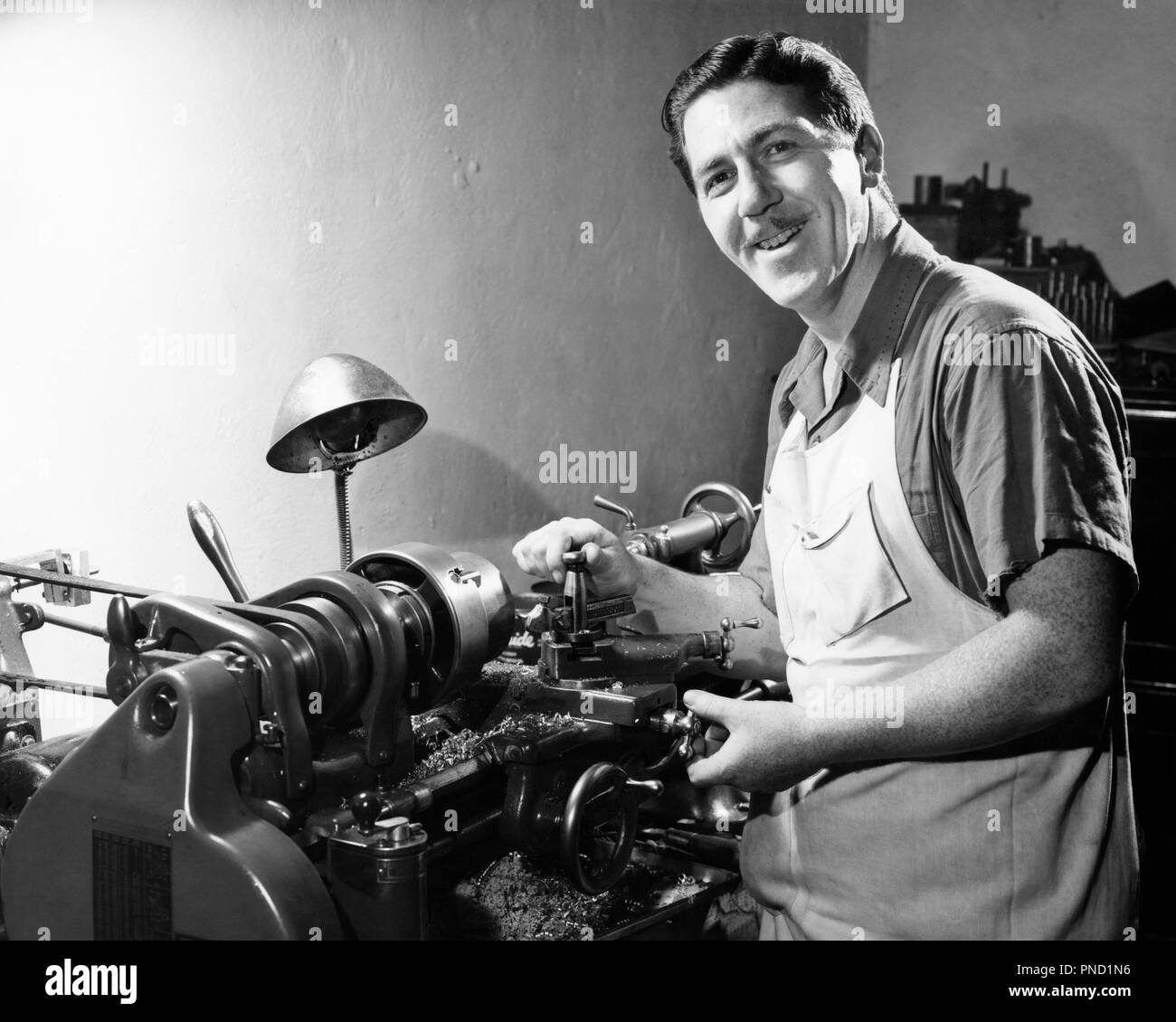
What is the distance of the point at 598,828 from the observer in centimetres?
145

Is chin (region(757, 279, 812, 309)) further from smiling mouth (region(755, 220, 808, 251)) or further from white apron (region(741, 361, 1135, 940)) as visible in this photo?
white apron (region(741, 361, 1135, 940))

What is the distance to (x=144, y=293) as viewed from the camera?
2172mm

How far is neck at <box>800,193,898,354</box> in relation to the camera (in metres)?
1.48

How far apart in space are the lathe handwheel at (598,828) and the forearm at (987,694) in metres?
0.27

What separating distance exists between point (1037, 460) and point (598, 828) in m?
0.67

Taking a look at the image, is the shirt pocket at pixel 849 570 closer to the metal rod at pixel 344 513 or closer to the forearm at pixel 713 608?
the forearm at pixel 713 608

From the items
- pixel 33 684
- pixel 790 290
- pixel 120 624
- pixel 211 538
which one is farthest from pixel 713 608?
pixel 33 684

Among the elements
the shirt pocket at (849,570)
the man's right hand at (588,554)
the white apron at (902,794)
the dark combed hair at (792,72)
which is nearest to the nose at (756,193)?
the dark combed hair at (792,72)

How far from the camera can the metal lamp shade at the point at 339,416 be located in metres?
1.85

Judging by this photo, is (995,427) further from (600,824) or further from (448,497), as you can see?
(448,497)

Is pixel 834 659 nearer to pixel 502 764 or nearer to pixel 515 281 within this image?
pixel 502 764

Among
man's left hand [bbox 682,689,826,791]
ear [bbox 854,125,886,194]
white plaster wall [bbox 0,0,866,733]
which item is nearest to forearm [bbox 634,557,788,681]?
man's left hand [bbox 682,689,826,791]

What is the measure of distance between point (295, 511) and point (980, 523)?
61.1 inches
